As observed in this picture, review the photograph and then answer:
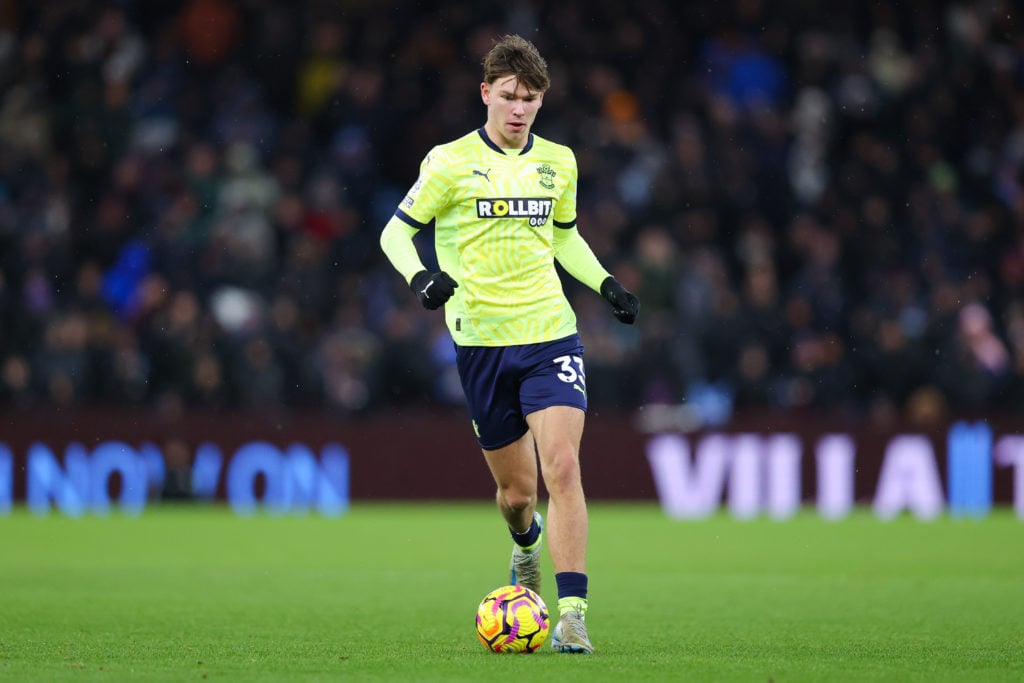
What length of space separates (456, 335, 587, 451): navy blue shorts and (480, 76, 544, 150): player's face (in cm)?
94

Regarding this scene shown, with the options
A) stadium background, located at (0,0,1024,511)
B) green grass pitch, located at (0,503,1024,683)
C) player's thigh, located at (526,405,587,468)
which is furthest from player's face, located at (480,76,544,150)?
stadium background, located at (0,0,1024,511)

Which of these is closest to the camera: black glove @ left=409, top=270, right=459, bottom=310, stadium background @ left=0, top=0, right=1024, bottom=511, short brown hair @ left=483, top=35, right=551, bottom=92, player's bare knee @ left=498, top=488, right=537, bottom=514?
black glove @ left=409, top=270, right=459, bottom=310

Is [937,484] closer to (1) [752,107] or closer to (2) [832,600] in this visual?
(1) [752,107]

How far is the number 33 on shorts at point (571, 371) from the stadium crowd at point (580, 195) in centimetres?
1042

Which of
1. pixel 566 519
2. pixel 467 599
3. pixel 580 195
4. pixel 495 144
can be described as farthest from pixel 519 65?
pixel 580 195

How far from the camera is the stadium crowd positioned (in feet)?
59.4

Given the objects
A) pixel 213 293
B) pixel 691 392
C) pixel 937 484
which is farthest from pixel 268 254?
pixel 937 484

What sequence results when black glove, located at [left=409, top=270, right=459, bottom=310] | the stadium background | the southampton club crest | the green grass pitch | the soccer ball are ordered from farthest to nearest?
1. the stadium background
2. the southampton club crest
3. the soccer ball
4. black glove, located at [left=409, top=270, right=459, bottom=310]
5. the green grass pitch

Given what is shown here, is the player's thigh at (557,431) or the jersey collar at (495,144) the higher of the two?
the jersey collar at (495,144)

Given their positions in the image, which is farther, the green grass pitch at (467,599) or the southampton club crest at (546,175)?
the southampton club crest at (546,175)

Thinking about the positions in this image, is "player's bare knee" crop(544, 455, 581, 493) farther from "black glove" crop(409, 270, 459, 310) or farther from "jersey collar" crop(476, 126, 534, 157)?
"jersey collar" crop(476, 126, 534, 157)

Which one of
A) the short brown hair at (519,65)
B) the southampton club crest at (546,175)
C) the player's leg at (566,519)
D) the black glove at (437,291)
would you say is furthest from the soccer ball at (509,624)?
the short brown hair at (519,65)

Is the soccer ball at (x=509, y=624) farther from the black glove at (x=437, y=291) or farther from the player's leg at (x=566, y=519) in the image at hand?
the black glove at (x=437, y=291)

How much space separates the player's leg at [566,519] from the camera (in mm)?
7055
